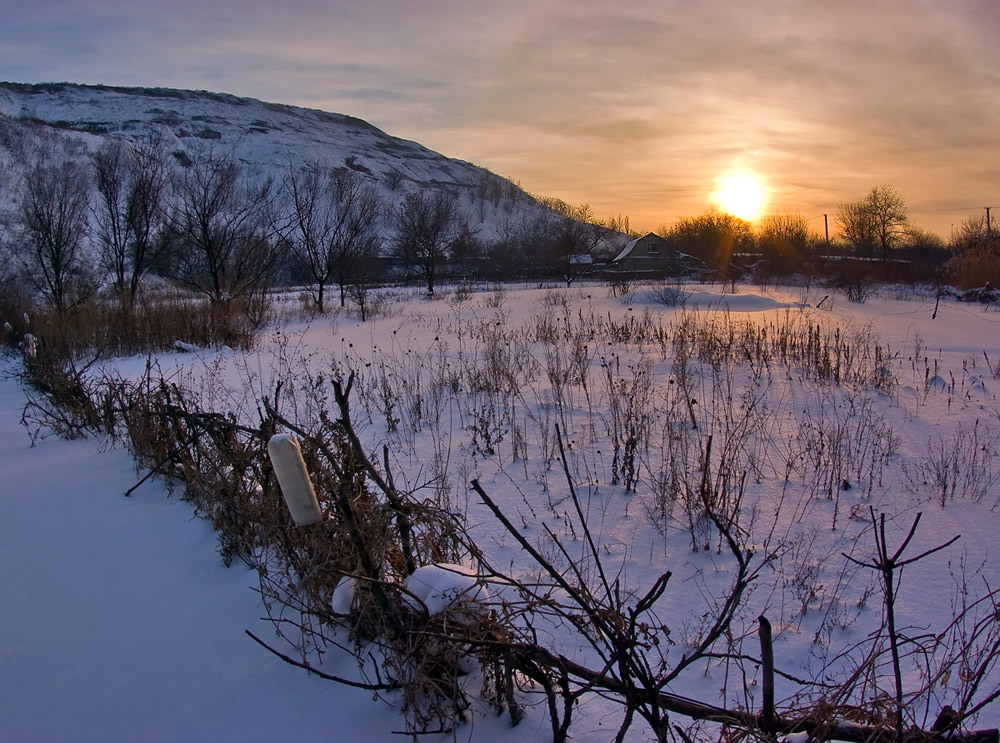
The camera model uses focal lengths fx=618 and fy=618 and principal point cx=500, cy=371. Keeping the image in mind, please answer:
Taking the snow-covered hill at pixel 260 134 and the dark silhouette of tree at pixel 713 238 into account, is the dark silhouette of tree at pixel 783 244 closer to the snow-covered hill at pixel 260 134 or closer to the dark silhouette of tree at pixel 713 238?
the dark silhouette of tree at pixel 713 238

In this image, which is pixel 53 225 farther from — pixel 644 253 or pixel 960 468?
pixel 644 253

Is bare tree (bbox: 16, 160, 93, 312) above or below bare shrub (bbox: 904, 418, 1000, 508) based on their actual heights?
above

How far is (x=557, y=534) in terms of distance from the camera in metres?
3.59

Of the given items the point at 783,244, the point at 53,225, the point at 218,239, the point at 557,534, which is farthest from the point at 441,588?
the point at 783,244

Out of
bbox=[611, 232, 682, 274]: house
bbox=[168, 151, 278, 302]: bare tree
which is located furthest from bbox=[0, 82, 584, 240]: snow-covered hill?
bbox=[168, 151, 278, 302]: bare tree

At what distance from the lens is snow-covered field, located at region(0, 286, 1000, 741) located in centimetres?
209

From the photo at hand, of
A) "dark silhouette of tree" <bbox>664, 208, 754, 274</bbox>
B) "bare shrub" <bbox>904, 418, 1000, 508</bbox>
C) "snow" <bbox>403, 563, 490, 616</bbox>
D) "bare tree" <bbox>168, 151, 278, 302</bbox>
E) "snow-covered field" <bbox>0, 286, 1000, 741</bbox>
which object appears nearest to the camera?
"snow" <bbox>403, 563, 490, 616</bbox>

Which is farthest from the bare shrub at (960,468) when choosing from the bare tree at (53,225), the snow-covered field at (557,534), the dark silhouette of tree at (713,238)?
the dark silhouette of tree at (713,238)

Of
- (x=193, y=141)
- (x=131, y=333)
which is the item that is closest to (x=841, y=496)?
(x=131, y=333)

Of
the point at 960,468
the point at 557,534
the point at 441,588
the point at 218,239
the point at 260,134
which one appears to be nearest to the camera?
the point at 441,588

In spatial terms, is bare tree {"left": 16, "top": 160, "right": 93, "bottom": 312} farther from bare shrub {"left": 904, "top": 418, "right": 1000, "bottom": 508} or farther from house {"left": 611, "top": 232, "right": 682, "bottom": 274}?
house {"left": 611, "top": 232, "right": 682, "bottom": 274}

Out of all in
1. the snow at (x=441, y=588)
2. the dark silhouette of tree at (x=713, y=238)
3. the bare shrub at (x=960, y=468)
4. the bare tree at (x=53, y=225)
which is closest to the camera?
the snow at (x=441, y=588)

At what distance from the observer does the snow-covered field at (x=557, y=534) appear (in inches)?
82.4

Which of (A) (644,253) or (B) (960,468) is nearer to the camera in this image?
(B) (960,468)
